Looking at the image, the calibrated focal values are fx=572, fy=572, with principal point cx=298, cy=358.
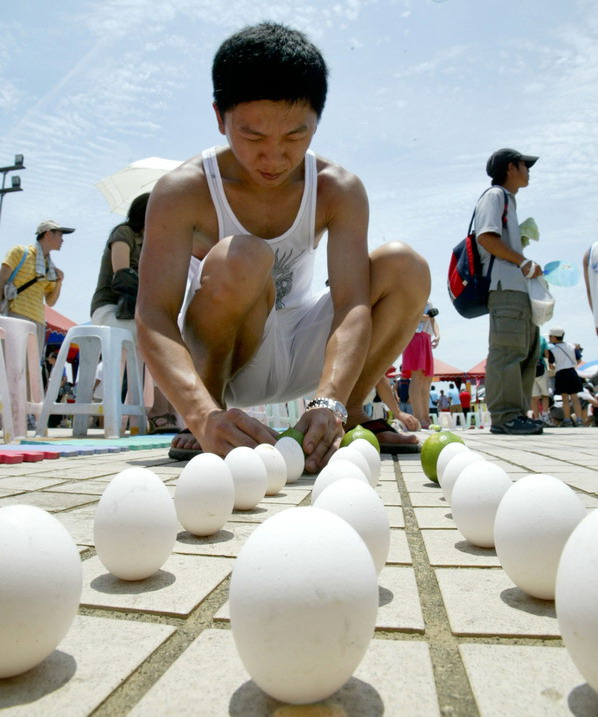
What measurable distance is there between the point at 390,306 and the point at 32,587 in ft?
9.71

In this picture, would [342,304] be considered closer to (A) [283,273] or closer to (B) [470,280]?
(A) [283,273]

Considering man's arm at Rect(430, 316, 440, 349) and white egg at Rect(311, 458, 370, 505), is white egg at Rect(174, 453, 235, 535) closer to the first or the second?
white egg at Rect(311, 458, 370, 505)

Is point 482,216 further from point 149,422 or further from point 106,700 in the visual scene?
point 106,700

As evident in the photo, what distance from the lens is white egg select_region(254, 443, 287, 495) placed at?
2.09 meters

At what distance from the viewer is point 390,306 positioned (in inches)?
139

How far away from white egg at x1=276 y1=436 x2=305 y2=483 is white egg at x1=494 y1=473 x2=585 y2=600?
51.3 inches

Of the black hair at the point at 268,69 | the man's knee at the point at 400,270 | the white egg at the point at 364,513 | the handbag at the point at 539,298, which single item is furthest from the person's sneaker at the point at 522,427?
Answer: the white egg at the point at 364,513

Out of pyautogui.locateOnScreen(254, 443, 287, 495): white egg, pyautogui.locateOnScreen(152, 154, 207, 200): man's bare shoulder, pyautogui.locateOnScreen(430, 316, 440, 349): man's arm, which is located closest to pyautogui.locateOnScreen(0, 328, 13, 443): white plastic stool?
pyautogui.locateOnScreen(152, 154, 207, 200): man's bare shoulder

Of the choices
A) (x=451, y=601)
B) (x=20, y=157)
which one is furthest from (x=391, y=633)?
(x=20, y=157)

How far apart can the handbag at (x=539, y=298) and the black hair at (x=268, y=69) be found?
329 centimetres

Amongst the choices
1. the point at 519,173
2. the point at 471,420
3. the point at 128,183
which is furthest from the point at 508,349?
the point at 471,420

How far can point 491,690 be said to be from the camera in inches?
29.2

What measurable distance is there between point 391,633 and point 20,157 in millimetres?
17582

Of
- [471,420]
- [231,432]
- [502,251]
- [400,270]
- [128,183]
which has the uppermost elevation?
[128,183]
